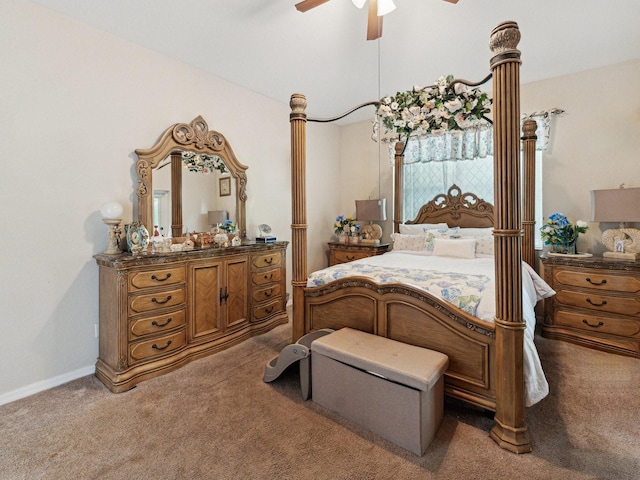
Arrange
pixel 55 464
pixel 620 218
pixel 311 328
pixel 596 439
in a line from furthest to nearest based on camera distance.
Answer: pixel 620 218 → pixel 311 328 → pixel 596 439 → pixel 55 464

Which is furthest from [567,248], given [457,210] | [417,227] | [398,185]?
[398,185]

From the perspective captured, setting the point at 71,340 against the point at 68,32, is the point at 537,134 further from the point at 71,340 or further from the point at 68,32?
the point at 71,340

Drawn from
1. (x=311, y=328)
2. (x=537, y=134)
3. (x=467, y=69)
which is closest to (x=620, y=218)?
(x=537, y=134)

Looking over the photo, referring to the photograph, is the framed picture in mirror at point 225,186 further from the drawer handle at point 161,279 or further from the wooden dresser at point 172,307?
the drawer handle at point 161,279

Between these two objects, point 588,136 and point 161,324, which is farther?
point 588,136

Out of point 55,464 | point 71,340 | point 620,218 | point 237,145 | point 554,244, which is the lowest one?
point 55,464

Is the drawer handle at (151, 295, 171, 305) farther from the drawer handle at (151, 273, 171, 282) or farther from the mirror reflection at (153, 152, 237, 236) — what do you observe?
the mirror reflection at (153, 152, 237, 236)

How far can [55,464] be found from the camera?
1.65 m

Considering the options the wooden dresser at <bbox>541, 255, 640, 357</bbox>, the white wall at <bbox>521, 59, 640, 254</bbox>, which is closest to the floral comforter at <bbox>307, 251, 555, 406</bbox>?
the wooden dresser at <bbox>541, 255, 640, 357</bbox>

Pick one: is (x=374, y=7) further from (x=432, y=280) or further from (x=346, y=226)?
(x=346, y=226)

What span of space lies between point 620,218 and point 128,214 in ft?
15.1

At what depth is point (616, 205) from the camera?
301 cm

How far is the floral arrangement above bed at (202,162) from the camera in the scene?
324 centimetres

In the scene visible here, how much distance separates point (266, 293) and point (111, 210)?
1757 millimetres
